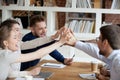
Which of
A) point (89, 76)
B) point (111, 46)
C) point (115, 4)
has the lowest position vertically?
point (89, 76)

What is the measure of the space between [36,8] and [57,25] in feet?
1.62

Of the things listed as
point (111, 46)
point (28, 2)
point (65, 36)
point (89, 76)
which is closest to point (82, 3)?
point (28, 2)

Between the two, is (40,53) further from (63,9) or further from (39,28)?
(63,9)

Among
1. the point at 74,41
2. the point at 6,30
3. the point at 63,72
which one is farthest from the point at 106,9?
the point at 6,30

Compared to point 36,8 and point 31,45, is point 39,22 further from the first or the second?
point 36,8

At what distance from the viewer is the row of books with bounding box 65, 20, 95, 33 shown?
484 cm

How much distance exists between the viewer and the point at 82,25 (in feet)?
16.1

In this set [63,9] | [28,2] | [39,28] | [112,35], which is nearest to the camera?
[112,35]

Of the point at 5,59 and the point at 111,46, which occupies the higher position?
the point at 111,46

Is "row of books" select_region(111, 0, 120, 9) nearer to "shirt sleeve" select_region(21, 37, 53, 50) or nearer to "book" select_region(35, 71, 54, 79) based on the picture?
"shirt sleeve" select_region(21, 37, 53, 50)

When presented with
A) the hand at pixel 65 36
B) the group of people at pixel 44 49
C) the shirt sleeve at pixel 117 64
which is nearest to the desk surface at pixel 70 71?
the group of people at pixel 44 49

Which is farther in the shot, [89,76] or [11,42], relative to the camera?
[89,76]

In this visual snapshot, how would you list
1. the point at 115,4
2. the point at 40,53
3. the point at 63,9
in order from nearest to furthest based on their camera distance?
the point at 40,53 → the point at 115,4 → the point at 63,9

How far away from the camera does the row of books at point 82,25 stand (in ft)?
15.9
